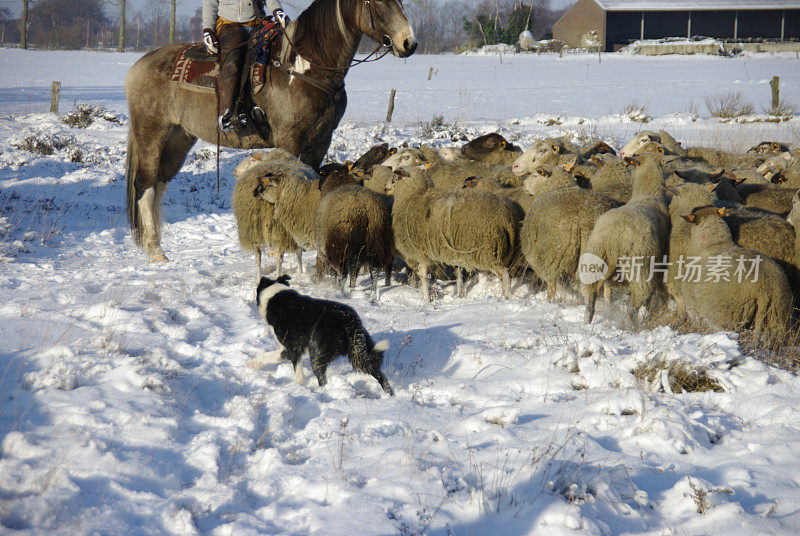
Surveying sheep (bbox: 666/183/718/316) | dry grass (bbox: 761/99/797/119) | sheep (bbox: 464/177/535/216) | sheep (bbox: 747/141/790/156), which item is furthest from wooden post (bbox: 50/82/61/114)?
dry grass (bbox: 761/99/797/119)

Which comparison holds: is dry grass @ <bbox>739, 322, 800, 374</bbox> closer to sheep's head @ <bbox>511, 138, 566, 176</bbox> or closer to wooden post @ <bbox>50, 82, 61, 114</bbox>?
sheep's head @ <bbox>511, 138, 566, 176</bbox>

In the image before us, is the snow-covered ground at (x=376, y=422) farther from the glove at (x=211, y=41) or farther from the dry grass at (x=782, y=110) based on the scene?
the dry grass at (x=782, y=110)

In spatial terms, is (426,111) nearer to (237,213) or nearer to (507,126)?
(507,126)

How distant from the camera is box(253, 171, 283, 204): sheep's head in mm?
7047

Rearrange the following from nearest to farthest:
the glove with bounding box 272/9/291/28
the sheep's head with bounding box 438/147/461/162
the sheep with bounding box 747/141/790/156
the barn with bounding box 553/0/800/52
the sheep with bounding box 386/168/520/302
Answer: the sheep with bounding box 386/168/520/302 → the glove with bounding box 272/9/291/28 → the sheep's head with bounding box 438/147/461/162 → the sheep with bounding box 747/141/790/156 → the barn with bounding box 553/0/800/52

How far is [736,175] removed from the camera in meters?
8.09

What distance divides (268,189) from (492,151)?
4306 mm

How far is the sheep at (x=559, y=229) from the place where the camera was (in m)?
5.95

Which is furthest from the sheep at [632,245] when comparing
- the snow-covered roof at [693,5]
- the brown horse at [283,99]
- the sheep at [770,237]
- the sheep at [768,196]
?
the snow-covered roof at [693,5]

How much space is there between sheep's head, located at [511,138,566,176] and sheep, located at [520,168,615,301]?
5.06 ft

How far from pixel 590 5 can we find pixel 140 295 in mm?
61590

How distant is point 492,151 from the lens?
397 inches

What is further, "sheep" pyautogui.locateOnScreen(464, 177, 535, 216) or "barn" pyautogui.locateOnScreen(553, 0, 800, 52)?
"barn" pyautogui.locateOnScreen(553, 0, 800, 52)

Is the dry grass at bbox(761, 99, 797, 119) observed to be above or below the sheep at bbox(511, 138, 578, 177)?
above
